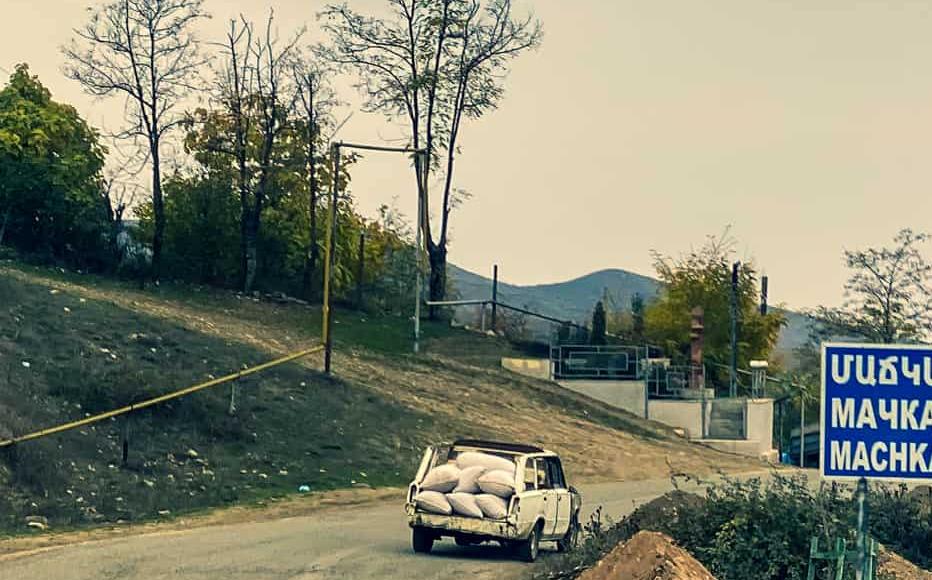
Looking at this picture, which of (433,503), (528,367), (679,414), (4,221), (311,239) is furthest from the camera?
(311,239)

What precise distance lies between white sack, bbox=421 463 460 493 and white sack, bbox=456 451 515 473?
22 centimetres

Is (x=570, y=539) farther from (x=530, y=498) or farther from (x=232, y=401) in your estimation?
(x=232, y=401)

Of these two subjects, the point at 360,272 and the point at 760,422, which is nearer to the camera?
the point at 760,422

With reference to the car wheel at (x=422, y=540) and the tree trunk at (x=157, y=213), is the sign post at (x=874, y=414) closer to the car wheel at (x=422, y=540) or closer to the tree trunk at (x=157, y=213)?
the car wheel at (x=422, y=540)

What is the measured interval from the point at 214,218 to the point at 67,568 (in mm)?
43712

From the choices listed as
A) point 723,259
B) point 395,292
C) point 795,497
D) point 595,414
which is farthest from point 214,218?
point 795,497

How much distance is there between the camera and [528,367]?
5741 centimetres

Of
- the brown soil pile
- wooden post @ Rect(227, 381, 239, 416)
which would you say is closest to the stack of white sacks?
the brown soil pile

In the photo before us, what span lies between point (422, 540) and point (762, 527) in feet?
25.3

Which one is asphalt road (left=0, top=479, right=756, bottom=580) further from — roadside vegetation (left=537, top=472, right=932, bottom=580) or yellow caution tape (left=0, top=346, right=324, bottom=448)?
yellow caution tape (left=0, top=346, right=324, bottom=448)

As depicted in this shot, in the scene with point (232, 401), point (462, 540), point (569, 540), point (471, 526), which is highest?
point (232, 401)

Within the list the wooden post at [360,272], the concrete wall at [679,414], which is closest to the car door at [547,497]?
the concrete wall at [679,414]

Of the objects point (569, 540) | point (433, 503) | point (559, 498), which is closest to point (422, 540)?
point (433, 503)

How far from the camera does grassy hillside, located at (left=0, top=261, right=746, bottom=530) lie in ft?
96.2
